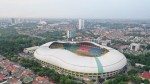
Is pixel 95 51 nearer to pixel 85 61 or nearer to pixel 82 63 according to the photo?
pixel 85 61

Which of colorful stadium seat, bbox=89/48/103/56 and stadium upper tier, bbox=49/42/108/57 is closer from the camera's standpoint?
colorful stadium seat, bbox=89/48/103/56

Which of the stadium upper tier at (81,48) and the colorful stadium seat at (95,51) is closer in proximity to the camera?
the colorful stadium seat at (95,51)

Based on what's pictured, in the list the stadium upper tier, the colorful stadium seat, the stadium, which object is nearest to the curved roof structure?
the stadium

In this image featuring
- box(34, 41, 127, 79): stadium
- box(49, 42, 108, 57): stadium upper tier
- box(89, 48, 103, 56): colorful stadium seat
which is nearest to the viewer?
box(34, 41, 127, 79): stadium

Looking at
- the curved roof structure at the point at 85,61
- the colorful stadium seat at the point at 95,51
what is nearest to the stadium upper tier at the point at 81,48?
the colorful stadium seat at the point at 95,51

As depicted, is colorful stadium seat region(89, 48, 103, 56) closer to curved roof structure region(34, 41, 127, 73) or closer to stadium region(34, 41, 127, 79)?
stadium region(34, 41, 127, 79)

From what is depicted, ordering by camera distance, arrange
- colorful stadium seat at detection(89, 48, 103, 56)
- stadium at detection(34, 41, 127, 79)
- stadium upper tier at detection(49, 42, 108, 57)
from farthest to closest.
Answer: stadium upper tier at detection(49, 42, 108, 57), colorful stadium seat at detection(89, 48, 103, 56), stadium at detection(34, 41, 127, 79)

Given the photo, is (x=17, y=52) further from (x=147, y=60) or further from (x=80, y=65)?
(x=147, y=60)

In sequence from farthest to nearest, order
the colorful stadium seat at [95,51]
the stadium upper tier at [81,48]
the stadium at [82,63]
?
the stadium upper tier at [81,48] < the colorful stadium seat at [95,51] < the stadium at [82,63]

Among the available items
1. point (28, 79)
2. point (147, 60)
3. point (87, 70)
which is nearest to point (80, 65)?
point (87, 70)

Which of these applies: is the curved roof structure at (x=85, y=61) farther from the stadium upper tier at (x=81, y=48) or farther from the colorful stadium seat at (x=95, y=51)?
the stadium upper tier at (x=81, y=48)

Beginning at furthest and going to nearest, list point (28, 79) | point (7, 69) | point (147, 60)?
point (147, 60) → point (7, 69) → point (28, 79)
